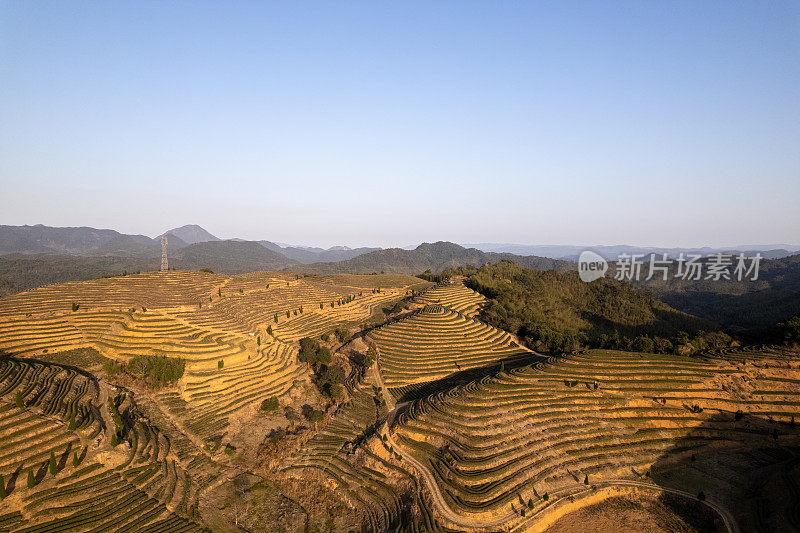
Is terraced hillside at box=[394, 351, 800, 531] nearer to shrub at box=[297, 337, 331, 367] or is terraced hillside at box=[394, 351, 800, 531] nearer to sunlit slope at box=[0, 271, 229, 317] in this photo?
shrub at box=[297, 337, 331, 367]

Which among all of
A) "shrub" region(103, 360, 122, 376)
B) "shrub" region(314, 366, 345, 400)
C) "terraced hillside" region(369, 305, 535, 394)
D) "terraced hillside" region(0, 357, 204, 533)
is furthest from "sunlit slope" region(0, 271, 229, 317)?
"terraced hillside" region(369, 305, 535, 394)

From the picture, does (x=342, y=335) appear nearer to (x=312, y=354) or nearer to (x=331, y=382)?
(x=312, y=354)

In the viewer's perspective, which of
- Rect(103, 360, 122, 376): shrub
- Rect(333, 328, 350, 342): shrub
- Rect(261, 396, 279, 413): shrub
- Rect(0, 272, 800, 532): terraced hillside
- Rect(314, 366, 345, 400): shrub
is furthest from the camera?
Rect(333, 328, 350, 342): shrub

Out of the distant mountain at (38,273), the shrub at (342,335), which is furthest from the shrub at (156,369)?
the distant mountain at (38,273)

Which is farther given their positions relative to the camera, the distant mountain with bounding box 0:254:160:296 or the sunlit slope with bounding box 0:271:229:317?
the distant mountain with bounding box 0:254:160:296

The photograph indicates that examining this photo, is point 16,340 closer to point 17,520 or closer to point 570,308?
point 17,520

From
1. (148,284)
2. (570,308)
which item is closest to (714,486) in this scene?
(570,308)

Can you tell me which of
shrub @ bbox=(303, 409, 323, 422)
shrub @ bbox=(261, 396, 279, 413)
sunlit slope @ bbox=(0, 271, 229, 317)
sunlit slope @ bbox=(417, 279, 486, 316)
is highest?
sunlit slope @ bbox=(0, 271, 229, 317)
